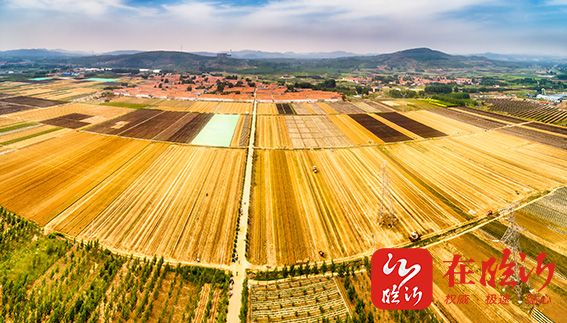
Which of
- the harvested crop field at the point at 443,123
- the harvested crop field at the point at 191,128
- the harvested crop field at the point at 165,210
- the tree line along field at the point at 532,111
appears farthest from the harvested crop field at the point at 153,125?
the tree line along field at the point at 532,111

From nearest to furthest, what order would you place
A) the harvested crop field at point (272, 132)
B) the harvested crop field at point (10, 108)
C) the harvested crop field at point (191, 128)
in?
1. the harvested crop field at point (272, 132)
2. the harvested crop field at point (191, 128)
3. the harvested crop field at point (10, 108)

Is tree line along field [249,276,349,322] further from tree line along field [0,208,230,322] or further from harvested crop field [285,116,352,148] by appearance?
harvested crop field [285,116,352,148]

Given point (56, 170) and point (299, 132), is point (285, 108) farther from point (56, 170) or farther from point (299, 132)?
point (56, 170)

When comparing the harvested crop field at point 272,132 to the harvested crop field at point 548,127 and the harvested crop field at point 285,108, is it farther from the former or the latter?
the harvested crop field at point 548,127

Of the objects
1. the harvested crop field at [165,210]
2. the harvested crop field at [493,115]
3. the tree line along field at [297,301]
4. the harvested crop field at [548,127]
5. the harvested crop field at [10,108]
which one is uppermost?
the harvested crop field at [493,115]

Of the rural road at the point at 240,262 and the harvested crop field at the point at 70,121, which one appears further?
the harvested crop field at the point at 70,121

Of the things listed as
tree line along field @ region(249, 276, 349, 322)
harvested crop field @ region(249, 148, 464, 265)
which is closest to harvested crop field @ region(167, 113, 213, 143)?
harvested crop field @ region(249, 148, 464, 265)

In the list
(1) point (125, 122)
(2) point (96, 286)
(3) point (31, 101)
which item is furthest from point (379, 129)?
(3) point (31, 101)
